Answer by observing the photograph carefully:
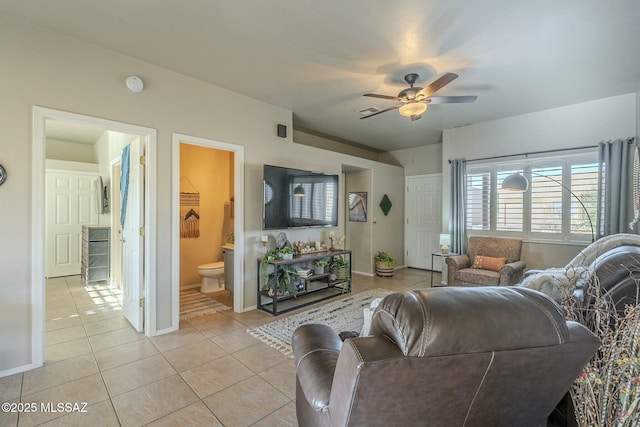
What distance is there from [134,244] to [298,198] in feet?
6.67

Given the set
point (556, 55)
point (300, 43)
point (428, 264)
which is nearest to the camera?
point (300, 43)

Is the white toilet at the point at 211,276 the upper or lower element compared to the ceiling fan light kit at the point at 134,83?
lower

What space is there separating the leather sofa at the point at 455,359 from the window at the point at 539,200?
4006 millimetres

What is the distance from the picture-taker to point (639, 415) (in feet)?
3.23

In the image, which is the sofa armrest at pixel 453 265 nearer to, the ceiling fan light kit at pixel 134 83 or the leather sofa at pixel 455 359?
the leather sofa at pixel 455 359

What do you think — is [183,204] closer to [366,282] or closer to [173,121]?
[173,121]

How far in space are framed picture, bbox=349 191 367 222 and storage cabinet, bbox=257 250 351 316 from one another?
129 cm

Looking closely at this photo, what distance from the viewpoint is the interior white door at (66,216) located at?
5.04m

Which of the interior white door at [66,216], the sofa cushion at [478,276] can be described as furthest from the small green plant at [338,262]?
the interior white door at [66,216]

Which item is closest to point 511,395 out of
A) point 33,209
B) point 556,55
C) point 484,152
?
point 556,55

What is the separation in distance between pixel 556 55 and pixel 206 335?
4.38 m

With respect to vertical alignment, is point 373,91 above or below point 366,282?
above

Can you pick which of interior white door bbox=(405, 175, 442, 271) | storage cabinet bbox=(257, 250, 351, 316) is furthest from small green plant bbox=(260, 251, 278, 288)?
interior white door bbox=(405, 175, 442, 271)

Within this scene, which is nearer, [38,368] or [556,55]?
[38,368]
